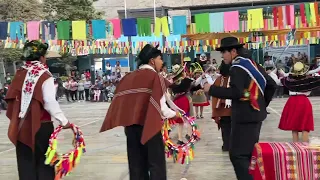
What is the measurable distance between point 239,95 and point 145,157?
3.92 feet

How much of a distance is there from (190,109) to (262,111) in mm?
5060

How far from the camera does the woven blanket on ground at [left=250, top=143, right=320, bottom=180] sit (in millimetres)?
4742

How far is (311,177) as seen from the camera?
476cm

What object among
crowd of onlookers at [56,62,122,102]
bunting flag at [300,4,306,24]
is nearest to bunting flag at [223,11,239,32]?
bunting flag at [300,4,306,24]

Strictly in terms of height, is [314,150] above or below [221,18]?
below

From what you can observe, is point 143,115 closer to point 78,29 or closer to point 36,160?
point 36,160

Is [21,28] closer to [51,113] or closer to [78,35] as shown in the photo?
[78,35]

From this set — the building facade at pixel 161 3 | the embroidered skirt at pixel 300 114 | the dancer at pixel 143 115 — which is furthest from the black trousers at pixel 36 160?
the building facade at pixel 161 3

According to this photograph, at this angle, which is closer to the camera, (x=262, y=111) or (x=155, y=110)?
(x=155, y=110)

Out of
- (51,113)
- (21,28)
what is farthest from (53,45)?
(51,113)

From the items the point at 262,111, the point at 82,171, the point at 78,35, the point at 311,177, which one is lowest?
the point at 82,171

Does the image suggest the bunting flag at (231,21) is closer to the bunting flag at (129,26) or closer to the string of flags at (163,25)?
the string of flags at (163,25)

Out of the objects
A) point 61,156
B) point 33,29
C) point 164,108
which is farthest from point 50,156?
point 33,29

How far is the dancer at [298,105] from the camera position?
27.9 ft
